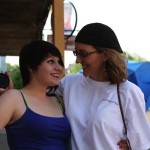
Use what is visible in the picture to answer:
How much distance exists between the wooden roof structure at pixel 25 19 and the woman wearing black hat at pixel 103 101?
6.01 ft

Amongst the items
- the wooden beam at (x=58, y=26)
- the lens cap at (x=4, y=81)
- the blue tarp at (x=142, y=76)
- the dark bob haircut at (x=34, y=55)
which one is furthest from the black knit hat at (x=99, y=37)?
the blue tarp at (x=142, y=76)

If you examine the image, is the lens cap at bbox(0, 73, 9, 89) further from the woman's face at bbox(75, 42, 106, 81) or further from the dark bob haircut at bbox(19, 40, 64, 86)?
the woman's face at bbox(75, 42, 106, 81)

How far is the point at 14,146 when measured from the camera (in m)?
2.45

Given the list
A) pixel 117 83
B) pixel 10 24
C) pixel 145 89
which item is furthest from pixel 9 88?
pixel 145 89

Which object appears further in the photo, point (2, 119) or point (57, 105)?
point (57, 105)

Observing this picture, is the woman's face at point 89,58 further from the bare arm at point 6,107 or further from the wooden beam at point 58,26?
the wooden beam at point 58,26

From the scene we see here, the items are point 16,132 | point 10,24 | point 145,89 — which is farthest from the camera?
point 145,89

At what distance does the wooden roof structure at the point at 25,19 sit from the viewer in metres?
4.46

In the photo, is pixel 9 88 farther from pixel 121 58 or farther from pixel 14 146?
pixel 121 58

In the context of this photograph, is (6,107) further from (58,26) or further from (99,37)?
(58,26)

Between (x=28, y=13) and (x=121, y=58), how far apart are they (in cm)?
439

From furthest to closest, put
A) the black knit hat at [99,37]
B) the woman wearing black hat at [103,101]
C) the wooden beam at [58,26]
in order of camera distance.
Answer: the wooden beam at [58,26] < the black knit hat at [99,37] < the woman wearing black hat at [103,101]

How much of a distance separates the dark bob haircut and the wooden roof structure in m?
1.81

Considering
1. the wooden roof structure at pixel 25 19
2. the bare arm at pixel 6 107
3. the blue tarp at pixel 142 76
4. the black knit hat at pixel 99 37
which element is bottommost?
the blue tarp at pixel 142 76
